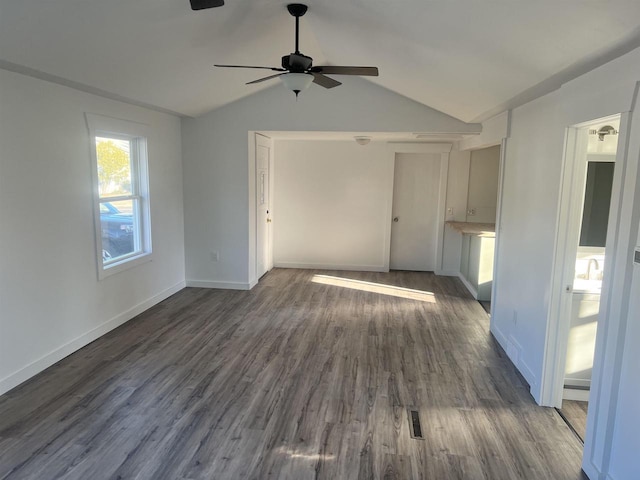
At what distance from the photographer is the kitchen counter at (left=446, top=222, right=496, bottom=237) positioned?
5461 millimetres

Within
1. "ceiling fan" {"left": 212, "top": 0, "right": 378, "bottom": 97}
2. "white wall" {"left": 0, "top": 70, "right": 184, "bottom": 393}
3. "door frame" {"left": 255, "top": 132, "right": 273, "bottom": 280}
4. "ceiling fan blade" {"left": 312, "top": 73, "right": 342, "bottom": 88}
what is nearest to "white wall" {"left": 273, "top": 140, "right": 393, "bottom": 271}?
"door frame" {"left": 255, "top": 132, "right": 273, "bottom": 280}

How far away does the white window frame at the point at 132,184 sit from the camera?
3924mm

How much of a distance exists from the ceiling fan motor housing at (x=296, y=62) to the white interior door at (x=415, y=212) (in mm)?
4285

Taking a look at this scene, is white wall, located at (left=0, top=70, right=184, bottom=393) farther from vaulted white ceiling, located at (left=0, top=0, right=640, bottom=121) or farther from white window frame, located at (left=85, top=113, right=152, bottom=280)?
vaulted white ceiling, located at (left=0, top=0, right=640, bottom=121)

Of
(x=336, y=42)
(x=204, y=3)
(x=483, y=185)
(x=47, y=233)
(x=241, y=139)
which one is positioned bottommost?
(x=47, y=233)

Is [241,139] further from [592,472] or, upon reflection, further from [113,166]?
[592,472]

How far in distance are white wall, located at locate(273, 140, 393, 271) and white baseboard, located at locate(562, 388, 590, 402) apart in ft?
13.6

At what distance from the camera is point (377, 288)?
621cm

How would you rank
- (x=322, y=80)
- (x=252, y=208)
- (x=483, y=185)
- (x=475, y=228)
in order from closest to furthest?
(x=322, y=80), (x=252, y=208), (x=475, y=228), (x=483, y=185)

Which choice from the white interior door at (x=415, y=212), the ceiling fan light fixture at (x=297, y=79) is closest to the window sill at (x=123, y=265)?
the ceiling fan light fixture at (x=297, y=79)

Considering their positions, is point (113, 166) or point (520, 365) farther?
point (113, 166)

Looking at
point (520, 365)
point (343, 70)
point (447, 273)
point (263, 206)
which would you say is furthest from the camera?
point (447, 273)

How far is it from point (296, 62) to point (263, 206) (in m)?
3.82

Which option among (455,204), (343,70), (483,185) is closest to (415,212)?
(455,204)
